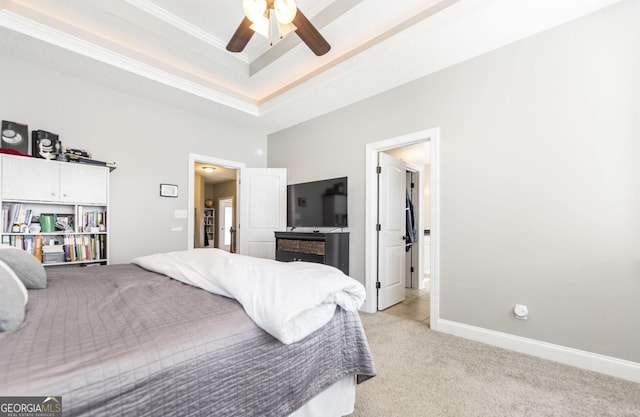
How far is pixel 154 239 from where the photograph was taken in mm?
3443

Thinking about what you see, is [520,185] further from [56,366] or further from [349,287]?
[56,366]

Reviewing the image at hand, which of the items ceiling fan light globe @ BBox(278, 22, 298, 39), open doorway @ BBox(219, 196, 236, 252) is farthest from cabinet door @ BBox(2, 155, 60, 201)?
open doorway @ BBox(219, 196, 236, 252)

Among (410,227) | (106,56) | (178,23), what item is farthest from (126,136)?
(410,227)

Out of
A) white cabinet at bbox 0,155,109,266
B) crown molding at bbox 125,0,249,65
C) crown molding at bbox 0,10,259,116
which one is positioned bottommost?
white cabinet at bbox 0,155,109,266

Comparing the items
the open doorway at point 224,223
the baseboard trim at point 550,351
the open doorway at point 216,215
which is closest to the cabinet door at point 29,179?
the baseboard trim at point 550,351

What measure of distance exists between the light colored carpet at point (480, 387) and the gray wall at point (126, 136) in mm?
3006

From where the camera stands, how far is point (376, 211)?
11.1 feet

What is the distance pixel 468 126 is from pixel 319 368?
247 centimetres

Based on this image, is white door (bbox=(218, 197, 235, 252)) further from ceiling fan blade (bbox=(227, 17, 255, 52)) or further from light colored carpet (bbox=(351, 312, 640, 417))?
light colored carpet (bbox=(351, 312, 640, 417))

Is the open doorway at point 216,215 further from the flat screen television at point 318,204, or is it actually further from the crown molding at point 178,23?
the crown molding at point 178,23

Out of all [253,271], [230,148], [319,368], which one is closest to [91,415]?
[253,271]

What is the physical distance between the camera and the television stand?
3223 mm

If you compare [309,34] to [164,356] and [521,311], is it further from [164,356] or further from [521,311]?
[521,311]

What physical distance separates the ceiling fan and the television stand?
1.95m
